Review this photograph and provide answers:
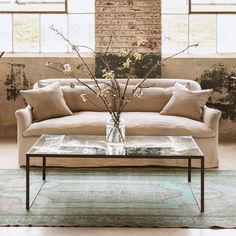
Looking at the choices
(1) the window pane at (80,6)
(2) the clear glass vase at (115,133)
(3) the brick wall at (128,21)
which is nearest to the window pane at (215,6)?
(3) the brick wall at (128,21)

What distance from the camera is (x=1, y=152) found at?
6457mm

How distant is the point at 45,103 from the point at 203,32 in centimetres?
268

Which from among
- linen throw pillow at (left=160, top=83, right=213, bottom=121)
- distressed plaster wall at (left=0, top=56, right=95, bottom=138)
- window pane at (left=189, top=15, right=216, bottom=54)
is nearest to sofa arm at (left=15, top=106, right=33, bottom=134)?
linen throw pillow at (left=160, top=83, right=213, bottom=121)

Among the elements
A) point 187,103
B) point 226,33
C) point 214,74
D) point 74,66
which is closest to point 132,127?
point 187,103

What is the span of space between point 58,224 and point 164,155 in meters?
0.95

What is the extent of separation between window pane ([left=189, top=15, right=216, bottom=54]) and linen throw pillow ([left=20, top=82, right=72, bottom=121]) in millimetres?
2354

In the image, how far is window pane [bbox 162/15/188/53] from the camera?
745cm

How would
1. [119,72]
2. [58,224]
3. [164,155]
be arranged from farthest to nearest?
[119,72], [164,155], [58,224]

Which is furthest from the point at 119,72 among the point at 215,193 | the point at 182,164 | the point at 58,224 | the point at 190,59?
the point at 58,224

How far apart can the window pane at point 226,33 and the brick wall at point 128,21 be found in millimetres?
880

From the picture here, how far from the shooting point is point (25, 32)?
7.51 m

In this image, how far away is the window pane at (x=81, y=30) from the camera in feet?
24.5

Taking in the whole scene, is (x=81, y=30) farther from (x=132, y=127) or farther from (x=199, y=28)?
(x=132, y=127)

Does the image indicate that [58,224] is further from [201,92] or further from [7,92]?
[7,92]
